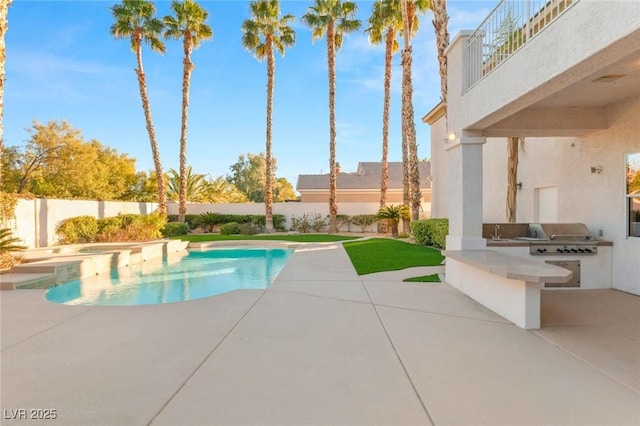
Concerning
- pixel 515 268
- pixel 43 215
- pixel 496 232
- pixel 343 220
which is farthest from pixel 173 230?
pixel 515 268

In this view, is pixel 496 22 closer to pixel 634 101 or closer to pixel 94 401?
pixel 634 101

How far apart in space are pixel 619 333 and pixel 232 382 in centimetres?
495

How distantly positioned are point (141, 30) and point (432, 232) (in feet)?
66.9

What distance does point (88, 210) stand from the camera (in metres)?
18.9

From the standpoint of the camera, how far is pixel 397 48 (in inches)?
941

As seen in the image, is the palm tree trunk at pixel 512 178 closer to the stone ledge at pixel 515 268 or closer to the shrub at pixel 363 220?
the stone ledge at pixel 515 268

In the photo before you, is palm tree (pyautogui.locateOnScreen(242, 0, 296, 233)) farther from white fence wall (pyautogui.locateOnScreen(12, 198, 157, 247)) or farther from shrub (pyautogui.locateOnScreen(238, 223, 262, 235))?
white fence wall (pyautogui.locateOnScreen(12, 198, 157, 247))

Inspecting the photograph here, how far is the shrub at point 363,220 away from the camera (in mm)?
25533

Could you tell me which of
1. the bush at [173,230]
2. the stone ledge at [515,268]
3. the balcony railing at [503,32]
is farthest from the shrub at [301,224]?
the stone ledge at [515,268]

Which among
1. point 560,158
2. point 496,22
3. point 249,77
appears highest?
point 249,77

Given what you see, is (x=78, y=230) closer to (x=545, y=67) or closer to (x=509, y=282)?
(x=509, y=282)

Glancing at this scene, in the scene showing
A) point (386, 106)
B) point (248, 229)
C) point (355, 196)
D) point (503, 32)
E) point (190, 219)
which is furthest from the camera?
point (355, 196)

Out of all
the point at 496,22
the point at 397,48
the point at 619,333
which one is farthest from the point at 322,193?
the point at 619,333

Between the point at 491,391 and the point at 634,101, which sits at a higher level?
the point at 634,101
